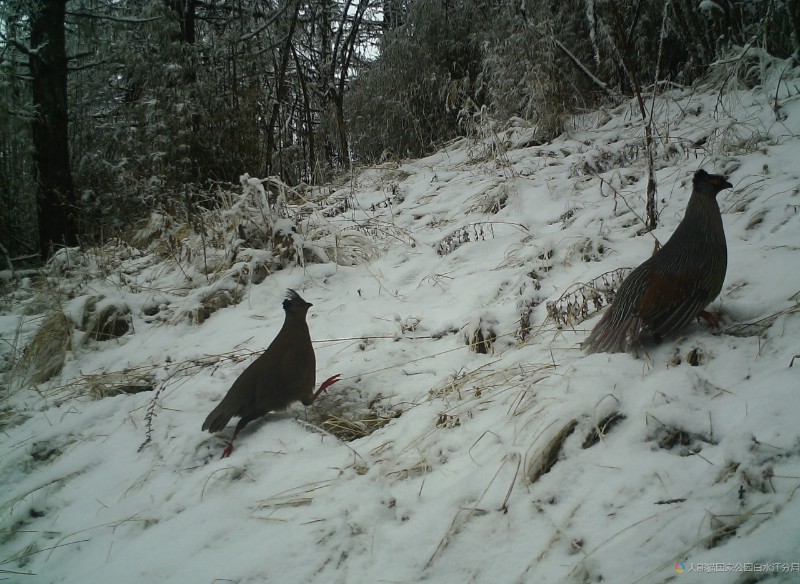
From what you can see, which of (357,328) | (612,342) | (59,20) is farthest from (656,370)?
(59,20)

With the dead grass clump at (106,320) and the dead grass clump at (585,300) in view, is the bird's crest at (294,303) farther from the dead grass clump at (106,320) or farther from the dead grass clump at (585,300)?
the dead grass clump at (106,320)

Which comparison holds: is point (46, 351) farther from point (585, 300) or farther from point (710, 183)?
point (710, 183)

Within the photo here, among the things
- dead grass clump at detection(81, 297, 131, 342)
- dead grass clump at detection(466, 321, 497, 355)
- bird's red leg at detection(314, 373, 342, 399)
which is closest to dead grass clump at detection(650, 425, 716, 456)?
dead grass clump at detection(466, 321, 497, 355)

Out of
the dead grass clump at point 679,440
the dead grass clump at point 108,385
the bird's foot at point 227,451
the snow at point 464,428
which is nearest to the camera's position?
the snow at point 464,428

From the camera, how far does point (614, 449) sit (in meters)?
1.49

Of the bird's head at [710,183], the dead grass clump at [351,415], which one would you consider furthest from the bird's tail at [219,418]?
the bird's head at [710,183]

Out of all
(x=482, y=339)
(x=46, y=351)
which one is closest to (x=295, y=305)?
(x=482, y=339)

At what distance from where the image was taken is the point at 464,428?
1855mm

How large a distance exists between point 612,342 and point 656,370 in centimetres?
19

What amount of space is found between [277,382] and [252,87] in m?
5.71

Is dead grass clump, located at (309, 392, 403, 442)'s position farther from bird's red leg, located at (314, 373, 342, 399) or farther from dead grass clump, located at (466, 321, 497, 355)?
dead grass clump, located at (466, 321, 497, 355)

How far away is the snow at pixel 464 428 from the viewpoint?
4.25 ft

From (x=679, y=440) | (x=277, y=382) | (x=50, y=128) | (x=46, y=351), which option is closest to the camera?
(x=679, y=440)

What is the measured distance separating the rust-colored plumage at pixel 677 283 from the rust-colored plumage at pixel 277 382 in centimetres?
125
